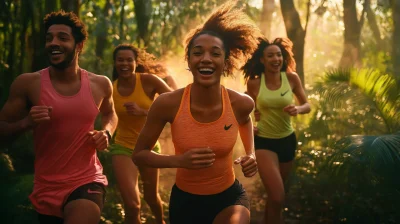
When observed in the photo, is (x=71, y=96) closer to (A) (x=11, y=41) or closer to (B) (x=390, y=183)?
(B) (x=390, y=183)

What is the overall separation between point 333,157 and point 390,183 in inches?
27.6

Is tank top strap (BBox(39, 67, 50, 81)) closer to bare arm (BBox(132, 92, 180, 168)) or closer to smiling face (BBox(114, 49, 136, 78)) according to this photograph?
bare arm (BBox(132, 92, 180, 168))

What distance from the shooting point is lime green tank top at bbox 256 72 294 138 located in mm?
6387

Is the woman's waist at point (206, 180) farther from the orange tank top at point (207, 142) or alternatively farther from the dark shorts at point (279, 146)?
the dark shorts at point (279, 146)

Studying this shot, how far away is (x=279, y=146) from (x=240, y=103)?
2.41 m

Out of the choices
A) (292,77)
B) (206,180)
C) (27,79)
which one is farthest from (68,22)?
(292,77)

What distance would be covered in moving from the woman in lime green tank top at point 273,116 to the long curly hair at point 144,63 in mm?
1230

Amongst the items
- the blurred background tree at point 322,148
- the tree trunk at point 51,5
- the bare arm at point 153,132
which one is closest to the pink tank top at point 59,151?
the bare arm at point 153,132

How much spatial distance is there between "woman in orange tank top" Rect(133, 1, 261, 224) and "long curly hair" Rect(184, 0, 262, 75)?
257 mm

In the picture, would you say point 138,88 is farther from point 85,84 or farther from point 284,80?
point 85,84

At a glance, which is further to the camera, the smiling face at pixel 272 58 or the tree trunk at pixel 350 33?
the tree trunk at pixel 350 33

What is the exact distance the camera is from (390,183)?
250 inches

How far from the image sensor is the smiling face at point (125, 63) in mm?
6545

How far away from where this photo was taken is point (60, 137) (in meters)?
4.07
